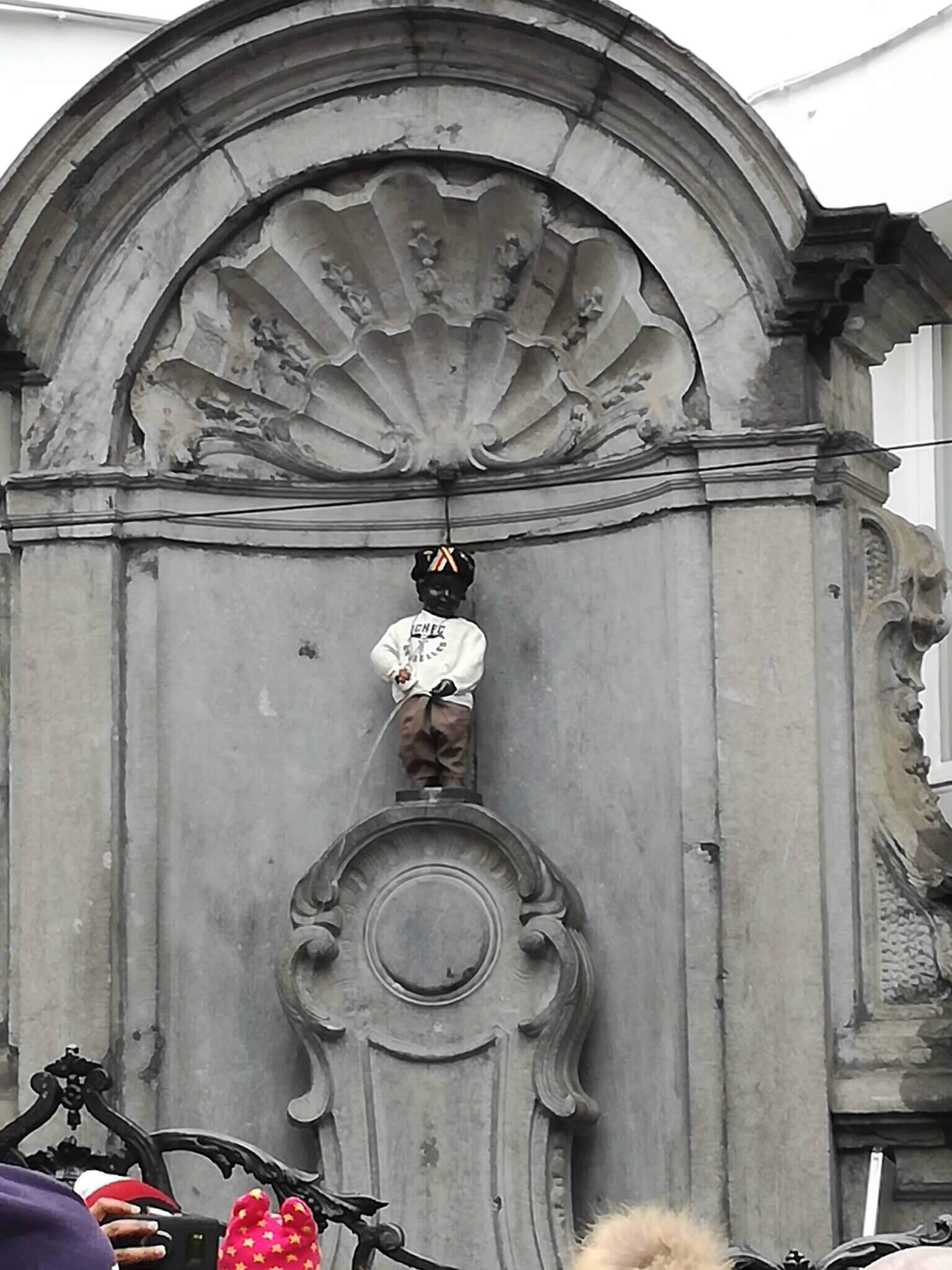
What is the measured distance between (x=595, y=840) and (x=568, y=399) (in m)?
1.39

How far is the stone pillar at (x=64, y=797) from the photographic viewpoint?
714 cm

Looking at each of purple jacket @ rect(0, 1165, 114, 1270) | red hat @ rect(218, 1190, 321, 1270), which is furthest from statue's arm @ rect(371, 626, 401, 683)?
purple jacket @ rect(0, 1165, 114, 1270)

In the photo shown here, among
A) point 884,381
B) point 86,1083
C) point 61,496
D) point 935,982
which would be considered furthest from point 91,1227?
point 884,381

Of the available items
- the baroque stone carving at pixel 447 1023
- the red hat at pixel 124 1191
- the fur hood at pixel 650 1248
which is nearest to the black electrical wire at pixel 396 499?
the baroque stone carving at pixel 447 1023

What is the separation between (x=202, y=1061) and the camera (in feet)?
24.1

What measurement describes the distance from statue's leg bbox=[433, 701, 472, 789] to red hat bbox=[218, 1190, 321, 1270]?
2.86 metres

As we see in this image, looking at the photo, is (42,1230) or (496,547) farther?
(496,547)

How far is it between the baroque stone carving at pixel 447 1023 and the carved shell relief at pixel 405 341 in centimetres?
134

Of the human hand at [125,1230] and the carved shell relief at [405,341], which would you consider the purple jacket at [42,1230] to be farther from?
the carved shell relief at [405,341]

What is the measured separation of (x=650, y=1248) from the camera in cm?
269

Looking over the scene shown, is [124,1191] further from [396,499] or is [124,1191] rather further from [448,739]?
[396,499]

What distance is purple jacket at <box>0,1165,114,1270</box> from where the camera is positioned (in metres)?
2.00

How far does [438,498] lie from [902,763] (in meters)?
1.82

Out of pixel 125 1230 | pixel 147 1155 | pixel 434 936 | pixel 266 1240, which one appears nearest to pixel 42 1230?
pixel 125 1230
